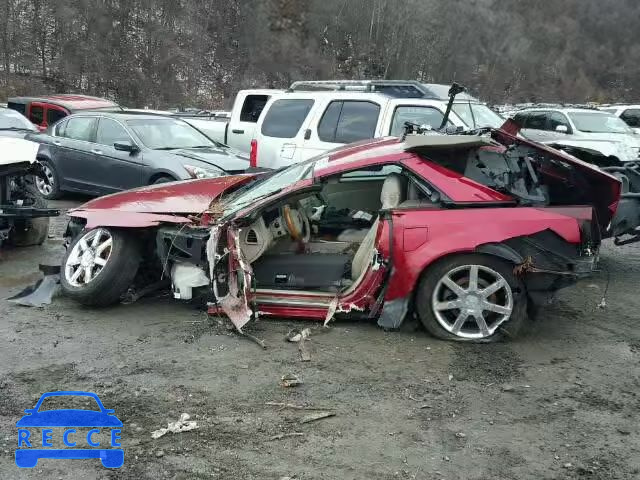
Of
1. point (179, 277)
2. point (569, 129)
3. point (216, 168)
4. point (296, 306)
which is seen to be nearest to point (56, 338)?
point (179, 277)

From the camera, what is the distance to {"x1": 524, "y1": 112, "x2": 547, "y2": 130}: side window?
13867 mm

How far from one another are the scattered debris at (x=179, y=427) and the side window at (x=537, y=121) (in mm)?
12168

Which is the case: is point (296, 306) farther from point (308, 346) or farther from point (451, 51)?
point (451, 51)

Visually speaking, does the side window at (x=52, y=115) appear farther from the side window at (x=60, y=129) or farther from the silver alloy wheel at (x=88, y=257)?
the silver alloy wheel at (x=88, y=257)

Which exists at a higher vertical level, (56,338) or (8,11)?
(8,11)

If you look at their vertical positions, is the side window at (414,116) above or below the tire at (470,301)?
above

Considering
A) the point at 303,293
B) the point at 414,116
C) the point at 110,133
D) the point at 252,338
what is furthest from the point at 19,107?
the point at 252,338

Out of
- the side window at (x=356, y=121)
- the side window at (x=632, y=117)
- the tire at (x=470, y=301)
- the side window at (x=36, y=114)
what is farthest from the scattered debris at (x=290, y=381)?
the side window at (x=632, y=117)

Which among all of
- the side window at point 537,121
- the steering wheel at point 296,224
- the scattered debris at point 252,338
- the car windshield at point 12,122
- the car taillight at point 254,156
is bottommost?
the scattered debris at point 252,338

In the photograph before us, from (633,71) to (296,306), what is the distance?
50982 mm

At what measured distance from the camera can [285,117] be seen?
922 cm

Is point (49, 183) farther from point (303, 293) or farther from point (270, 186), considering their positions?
point (303, 293)

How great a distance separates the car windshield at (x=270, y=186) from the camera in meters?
5.15

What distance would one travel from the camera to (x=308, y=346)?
15.2 ft
